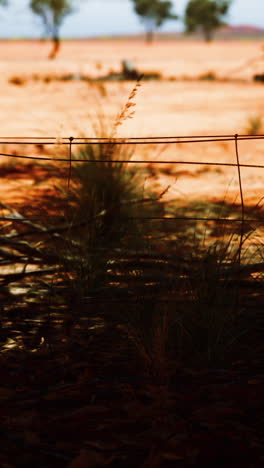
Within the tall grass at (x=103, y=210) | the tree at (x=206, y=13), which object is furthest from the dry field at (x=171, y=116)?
the tree at (x=206, y=13)

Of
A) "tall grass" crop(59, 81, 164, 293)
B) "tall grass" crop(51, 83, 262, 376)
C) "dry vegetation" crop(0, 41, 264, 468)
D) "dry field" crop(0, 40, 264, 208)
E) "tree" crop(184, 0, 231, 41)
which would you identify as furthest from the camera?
"tree" crop(184, 0, 231, 41)

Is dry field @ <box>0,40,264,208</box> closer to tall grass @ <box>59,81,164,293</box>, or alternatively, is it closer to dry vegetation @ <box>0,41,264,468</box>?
tall grass @ <box>59,81,164,293</box>

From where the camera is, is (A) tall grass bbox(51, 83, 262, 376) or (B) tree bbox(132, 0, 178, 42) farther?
(B) tree bbox(132, 0, 178, 42)

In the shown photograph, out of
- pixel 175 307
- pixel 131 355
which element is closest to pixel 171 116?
pixel 175 307

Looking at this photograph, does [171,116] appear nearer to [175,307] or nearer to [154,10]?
[175,307]

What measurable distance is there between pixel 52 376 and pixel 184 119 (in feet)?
31.9

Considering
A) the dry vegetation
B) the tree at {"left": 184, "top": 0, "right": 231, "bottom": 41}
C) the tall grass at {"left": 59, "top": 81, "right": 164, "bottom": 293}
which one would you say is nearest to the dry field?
the tall grass at {"left": 59, "top": 81, "right": 164, "bottom": 293}

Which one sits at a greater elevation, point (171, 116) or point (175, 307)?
point (171, 116)

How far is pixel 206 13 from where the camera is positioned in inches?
2719

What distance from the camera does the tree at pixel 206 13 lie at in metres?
69.3

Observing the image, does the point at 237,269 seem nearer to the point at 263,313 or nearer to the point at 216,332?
the point at 263,313

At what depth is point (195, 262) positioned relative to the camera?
8.65 ft

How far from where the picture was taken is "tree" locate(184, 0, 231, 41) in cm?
6931

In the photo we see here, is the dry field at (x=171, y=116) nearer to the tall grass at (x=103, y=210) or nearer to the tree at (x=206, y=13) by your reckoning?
the tall grass at (x=103, y=210)
